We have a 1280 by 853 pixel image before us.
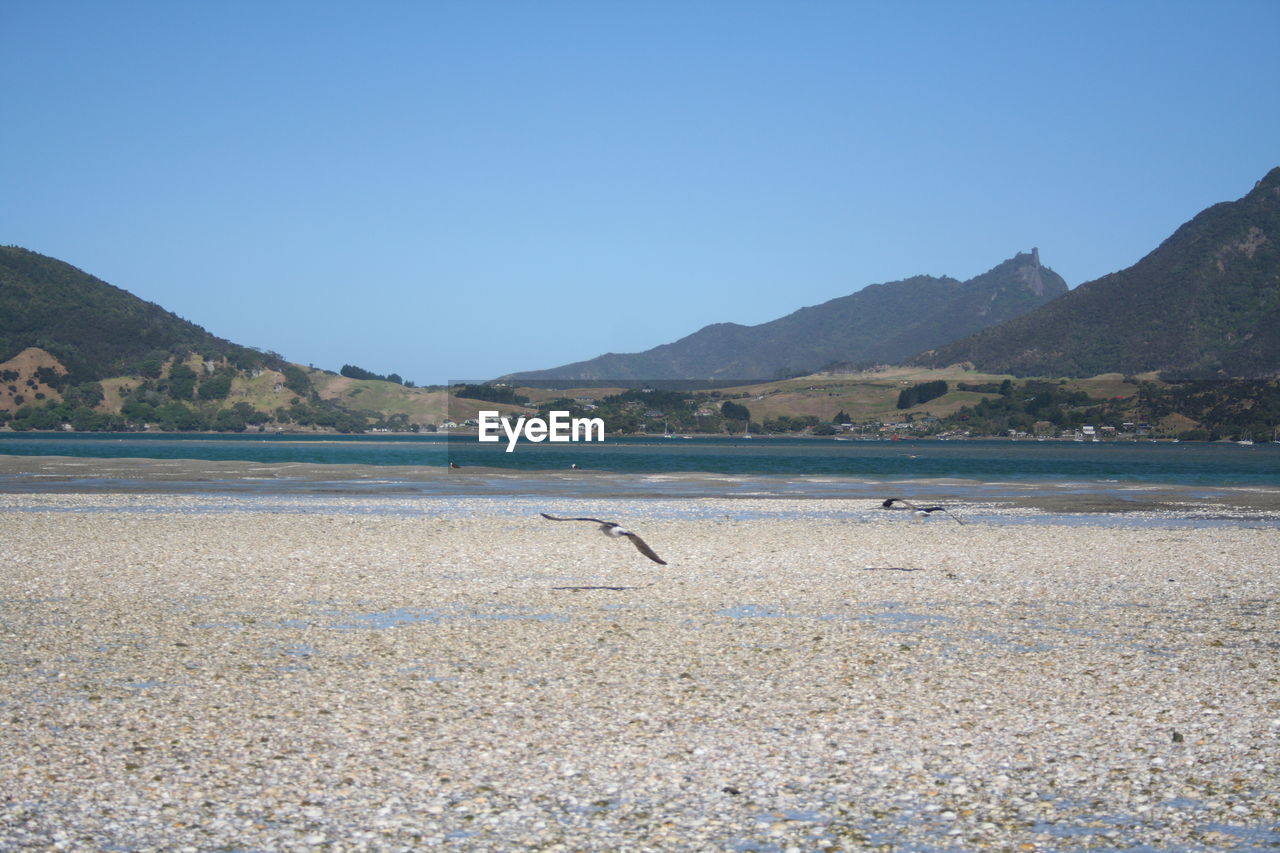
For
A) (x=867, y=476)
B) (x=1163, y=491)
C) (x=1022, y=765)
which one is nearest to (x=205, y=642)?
(x=1022, y=765)

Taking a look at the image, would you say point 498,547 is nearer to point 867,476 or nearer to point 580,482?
point 580,482

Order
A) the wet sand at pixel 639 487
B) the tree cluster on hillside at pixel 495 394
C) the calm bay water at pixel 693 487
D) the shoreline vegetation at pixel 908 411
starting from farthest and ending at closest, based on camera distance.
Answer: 1. the tree cluster on hillside at pixel 495 394
2. the shoreline vegetation at pixel 908 411
3. the wet sand at pixel 639 487
4. the calm bay water at pixel 693 487

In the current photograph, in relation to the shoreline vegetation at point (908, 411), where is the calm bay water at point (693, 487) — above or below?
below

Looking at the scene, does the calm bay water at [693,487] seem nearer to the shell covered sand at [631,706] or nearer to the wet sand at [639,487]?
the wet sand at [639,487]

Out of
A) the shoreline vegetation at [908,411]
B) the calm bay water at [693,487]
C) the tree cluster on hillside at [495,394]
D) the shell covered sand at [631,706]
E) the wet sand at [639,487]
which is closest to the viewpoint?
the shell covered sand at [631,706]

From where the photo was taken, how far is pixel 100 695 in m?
11.2

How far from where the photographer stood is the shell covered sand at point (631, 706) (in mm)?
8148

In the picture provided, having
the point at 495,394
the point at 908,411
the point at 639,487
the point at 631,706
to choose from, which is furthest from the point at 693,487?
the point at 908,411

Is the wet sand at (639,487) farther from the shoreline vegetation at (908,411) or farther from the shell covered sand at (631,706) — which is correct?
the shoreline vegetation at (908,411)

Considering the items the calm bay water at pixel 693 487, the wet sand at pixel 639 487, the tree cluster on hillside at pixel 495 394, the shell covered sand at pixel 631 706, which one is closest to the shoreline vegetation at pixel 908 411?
the tree cluster on hillside at pixel 495 394

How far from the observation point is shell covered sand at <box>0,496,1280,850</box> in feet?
26.7

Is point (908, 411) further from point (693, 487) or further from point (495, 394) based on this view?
point (693, 487)

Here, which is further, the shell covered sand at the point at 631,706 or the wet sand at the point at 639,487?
the wet sand at the point at 639,487

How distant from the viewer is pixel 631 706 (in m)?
11.2
